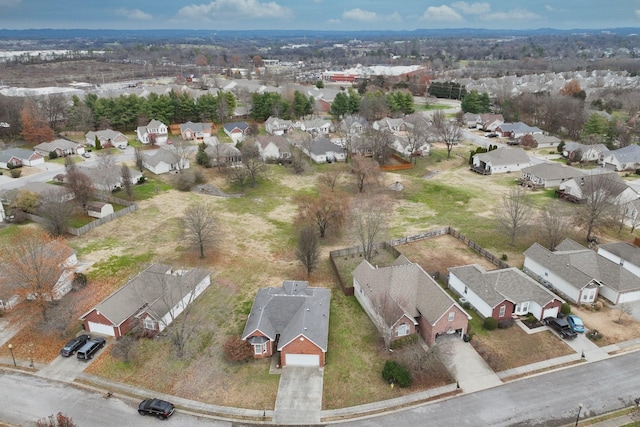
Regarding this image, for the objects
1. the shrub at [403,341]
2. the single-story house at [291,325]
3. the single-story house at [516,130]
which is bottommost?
the shrub at [403,341]

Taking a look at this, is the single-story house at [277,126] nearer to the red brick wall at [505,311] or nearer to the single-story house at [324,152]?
the single-story house at [324,152]

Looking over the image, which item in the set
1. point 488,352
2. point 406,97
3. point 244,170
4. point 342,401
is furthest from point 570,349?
point 406,97

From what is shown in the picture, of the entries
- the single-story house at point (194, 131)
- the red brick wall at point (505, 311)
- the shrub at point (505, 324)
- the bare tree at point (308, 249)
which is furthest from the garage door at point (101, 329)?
the single-story house at point (194, 131)

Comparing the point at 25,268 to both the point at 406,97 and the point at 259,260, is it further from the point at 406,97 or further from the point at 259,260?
the point at 406,97

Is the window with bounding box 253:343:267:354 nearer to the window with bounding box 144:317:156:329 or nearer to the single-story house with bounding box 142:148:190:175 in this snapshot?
the window with bounding box 144:317:156:329

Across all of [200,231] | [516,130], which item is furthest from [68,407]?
[516,130]

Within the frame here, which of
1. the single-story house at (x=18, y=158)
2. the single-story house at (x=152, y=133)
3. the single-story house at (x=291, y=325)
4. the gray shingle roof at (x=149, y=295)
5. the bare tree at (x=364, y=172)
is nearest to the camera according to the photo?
the single-story house at (x=291, y=325)

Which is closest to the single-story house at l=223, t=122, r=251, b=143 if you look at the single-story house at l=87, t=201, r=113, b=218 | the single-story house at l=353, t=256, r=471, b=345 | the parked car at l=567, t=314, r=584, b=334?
the single-story house at l=87, t=201, r=113, b=218
